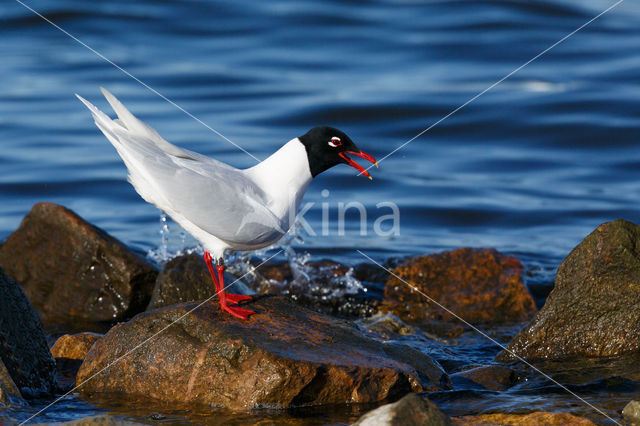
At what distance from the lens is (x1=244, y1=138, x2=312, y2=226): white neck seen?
593 centimetres

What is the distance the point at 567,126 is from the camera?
15.6 metres

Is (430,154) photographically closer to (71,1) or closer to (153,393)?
(153,393)

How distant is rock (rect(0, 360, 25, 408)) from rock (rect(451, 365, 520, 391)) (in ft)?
9.75

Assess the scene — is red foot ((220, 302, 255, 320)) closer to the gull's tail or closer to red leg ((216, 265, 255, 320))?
red leg ((216, 265, 255, 320))

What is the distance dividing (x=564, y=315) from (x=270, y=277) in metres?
3.70

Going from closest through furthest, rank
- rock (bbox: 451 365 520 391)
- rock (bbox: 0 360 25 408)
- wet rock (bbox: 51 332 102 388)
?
rock (bbox: 0 360 25 408) < rock (bbox: 451 365 520 391) < wet rock (bbox: 51 332 102 388)

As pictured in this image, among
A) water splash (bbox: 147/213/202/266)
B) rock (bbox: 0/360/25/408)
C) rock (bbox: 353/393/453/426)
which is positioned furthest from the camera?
water splash (bbox: 147/213/202/266)

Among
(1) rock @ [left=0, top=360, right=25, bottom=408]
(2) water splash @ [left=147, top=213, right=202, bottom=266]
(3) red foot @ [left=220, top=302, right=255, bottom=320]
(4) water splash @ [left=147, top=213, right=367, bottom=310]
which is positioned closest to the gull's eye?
(3) red foot @ [left=220, top=302, right=255, bottom=320]

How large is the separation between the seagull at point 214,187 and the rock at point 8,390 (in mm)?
1408

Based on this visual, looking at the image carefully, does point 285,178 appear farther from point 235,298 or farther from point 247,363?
point 247,363

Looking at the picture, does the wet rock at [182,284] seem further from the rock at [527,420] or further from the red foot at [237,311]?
the rock at [527,420]

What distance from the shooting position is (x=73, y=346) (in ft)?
20.9

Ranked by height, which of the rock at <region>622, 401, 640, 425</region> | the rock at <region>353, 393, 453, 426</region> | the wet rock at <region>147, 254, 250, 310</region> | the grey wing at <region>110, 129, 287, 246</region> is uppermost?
the grey wing at <region>110, 129, 287, 246</region>

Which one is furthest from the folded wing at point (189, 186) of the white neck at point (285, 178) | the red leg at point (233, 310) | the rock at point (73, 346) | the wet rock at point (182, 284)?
the wet rock at point (182, 284)
